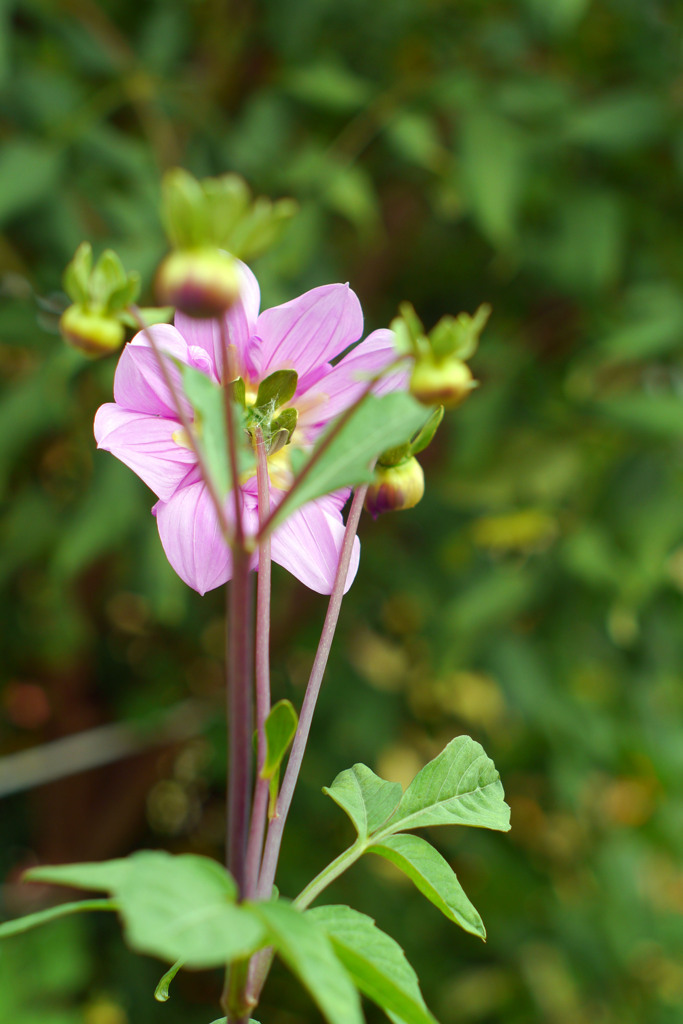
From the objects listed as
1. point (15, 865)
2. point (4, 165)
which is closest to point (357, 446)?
point (4, 165)

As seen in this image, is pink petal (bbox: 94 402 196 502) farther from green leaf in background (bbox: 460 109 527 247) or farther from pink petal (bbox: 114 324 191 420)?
green leaf in background (bbox: 460 109 527 247)

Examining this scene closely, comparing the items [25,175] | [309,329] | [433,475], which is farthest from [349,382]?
[433,475]

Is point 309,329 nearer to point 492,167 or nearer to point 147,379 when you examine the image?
point 147,379

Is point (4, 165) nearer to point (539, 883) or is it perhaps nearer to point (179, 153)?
point (179, 153)

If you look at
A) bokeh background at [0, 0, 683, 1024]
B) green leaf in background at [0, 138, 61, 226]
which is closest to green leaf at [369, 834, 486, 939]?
bokeh background at [0, 0, 683, 1024]

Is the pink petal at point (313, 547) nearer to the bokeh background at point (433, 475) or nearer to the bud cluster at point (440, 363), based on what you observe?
the bud cluster at point (440, 363)
